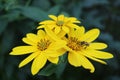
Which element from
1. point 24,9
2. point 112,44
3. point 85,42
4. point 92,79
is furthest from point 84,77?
point 85,42

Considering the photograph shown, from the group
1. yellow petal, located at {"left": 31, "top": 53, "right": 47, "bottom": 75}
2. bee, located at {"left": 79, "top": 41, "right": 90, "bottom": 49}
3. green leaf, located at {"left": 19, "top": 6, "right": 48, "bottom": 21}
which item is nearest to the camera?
yellow petal, located at {"left": 31, "top": 53, "right": 47, "bottom": 75}

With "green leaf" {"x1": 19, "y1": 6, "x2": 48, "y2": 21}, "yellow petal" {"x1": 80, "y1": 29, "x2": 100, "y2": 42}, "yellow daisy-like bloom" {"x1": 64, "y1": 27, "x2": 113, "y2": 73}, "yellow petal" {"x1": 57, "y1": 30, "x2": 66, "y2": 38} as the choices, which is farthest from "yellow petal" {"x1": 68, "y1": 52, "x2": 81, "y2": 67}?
"green leaf" {"x1": 19, "y1": 6, "x2": 48, "y2": 21}

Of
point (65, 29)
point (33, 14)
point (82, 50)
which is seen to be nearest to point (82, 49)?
point (82, 50)

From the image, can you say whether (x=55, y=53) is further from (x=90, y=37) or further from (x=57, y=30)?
(x=90, y=37)

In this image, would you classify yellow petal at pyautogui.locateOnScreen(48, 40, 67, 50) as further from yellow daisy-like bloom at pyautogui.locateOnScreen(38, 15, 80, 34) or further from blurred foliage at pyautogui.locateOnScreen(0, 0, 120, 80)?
blurred foliage at pyautogui.locateOnScreen(0, 0, 120, 80)

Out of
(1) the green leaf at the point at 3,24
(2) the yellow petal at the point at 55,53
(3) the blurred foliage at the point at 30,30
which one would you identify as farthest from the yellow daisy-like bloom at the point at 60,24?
(1) the green leaf at the point at 3,24

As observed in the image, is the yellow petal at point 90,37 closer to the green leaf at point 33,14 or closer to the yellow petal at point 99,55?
the yellow petal at point 99,55
